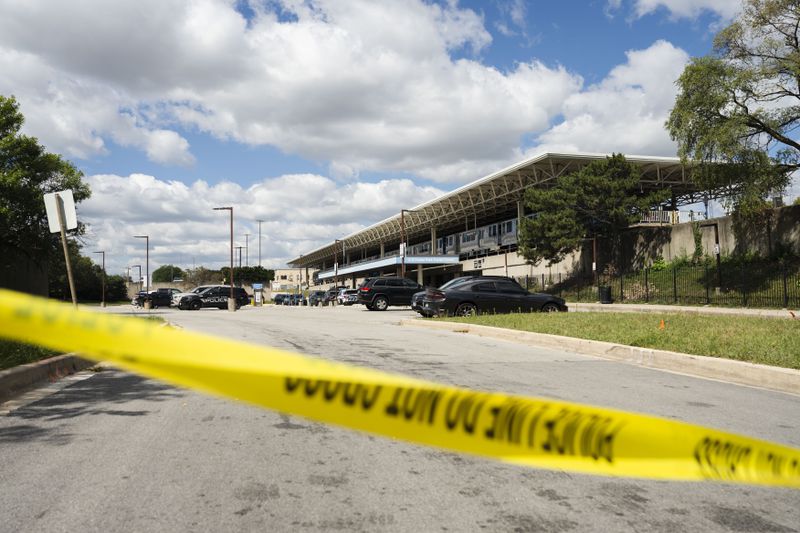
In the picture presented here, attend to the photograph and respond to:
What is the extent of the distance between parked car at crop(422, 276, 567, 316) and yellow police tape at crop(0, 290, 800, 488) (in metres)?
19.4

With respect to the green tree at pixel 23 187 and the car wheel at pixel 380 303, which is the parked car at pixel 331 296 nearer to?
the car wheel at pixel 380 303

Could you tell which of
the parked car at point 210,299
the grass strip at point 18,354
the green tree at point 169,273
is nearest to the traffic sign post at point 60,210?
the grass strip at point 18,354

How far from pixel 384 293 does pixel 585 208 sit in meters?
15.7

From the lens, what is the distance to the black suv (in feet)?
102

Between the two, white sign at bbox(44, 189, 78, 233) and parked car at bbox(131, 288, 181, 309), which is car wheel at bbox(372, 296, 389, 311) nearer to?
white sign at bbox(44, 189, 78, 233)

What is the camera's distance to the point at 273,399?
1110mm

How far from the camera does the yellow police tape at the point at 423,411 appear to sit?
1096 millimetres

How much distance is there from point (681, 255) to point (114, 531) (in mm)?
35708

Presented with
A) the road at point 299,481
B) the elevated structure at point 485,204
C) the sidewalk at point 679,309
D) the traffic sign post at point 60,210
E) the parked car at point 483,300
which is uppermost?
the elevated structure at point 485,204

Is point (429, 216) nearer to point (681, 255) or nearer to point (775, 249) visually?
point (681, 255)

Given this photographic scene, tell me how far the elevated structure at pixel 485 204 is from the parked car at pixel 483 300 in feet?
47.7

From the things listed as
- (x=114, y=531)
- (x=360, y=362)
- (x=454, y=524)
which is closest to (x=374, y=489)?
(x=454, y=524)

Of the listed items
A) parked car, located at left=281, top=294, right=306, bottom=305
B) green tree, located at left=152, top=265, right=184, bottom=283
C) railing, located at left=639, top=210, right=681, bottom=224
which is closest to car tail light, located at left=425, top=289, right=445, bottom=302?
railing, located at left=639, top=210, right=681, bottom=224

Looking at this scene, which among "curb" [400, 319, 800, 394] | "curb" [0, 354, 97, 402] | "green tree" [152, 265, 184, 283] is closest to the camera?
"curb" [0, 354, 97, 402]
